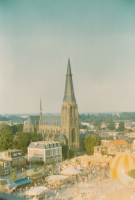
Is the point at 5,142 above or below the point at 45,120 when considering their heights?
below

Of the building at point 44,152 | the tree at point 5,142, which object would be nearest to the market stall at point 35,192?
the building at point 44,152

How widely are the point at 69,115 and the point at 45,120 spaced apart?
4748 mm

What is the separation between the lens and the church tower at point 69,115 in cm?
2800

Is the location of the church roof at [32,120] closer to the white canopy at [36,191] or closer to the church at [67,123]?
the church at [67,123]

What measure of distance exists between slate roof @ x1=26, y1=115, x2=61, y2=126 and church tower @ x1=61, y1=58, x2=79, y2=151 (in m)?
1.50

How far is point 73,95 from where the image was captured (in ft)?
95.5

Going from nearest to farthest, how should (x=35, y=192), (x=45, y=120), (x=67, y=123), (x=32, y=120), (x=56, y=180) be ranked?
(x=35, y=192), (x=56, y=180), (x=67, y=123), (x=45, y=120), (x=32, y=120)

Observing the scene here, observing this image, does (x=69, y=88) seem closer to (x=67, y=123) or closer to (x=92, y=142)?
(x=67, y=123)

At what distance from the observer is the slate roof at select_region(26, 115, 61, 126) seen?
3080cm

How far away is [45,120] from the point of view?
3253 centimetres

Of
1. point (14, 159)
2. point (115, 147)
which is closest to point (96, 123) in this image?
point (115, 147)

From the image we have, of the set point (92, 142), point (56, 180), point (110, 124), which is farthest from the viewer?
point (110, 124)

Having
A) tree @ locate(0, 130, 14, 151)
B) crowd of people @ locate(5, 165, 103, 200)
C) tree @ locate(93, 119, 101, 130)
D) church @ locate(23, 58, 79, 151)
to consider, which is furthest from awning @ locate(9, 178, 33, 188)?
tree @ locate(93, 119, 101, 130)

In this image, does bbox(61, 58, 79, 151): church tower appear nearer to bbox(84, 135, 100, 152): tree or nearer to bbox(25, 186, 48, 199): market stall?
bbox(84, 135, 100, 152): tree
